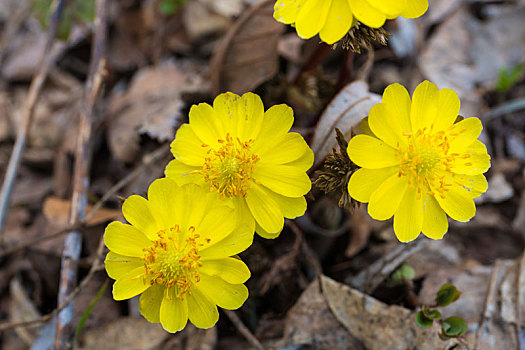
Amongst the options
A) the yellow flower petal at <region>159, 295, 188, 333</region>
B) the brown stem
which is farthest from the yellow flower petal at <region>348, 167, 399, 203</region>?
the brown stem

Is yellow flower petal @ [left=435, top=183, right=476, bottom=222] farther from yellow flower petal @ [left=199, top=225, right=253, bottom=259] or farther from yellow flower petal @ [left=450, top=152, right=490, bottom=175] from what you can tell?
yellow flower petal @ [left=199, top=225, right=253, bottom=259]

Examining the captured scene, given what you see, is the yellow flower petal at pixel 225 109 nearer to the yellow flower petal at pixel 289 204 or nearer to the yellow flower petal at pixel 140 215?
the yellow flower petal at pixel 289 204

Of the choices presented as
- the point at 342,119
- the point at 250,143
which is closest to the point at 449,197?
the point at 342,119

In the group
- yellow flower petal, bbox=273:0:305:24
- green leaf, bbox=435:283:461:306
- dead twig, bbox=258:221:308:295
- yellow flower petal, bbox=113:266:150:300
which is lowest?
green leaf, bbox=435:283:461:306

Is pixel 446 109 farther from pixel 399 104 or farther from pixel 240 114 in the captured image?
pixel 240 114

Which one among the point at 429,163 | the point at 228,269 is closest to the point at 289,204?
the point at 228,269

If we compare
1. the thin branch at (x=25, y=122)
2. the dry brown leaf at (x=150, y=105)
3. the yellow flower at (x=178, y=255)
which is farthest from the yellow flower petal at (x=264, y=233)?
the thin branch at (x=25, y=122)
